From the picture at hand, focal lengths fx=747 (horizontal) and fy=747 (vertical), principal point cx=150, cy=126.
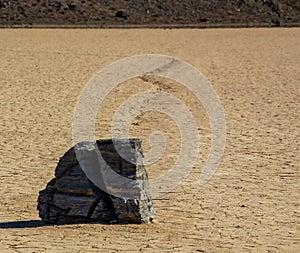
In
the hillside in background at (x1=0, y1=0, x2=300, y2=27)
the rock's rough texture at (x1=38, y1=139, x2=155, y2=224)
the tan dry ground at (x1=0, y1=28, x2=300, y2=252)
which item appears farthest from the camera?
the hillside in background at (x1=0, y1=0, x2=300, y2=27)

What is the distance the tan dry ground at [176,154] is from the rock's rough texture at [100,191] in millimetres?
129

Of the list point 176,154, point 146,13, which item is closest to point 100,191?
point 176,154

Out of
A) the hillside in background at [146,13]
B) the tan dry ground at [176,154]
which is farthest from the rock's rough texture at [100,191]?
the hillside in background at [146,13]

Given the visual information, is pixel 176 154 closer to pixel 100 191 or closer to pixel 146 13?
pixel 100 191

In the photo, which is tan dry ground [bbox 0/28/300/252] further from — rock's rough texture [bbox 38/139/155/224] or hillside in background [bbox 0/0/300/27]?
hillside in background [bbox 0/0/300/27]

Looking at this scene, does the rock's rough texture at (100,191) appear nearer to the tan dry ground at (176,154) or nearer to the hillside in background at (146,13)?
the tan dry ground at (176,154)

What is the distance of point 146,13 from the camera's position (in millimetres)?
49344

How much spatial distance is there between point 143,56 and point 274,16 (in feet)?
86.7

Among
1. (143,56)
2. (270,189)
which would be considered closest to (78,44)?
(143,56)

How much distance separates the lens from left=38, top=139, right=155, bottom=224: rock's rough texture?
6.94 metres

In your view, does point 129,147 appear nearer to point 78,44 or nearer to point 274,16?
point 78,44

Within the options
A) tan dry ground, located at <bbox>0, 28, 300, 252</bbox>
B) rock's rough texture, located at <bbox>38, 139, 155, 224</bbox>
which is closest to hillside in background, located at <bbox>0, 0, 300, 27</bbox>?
tan dry ground, located at <bbox>0, 28, 300, 252</bbox>

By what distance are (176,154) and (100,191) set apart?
3.92 metres

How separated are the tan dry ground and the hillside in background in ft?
65.3
